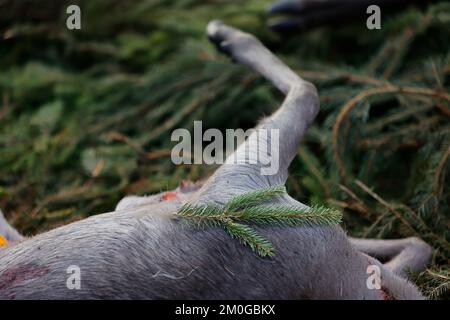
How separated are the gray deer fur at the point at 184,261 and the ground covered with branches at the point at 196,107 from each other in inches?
14.6

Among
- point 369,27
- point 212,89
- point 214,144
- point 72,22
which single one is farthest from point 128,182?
point 369,27

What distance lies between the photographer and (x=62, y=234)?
175 centimetres

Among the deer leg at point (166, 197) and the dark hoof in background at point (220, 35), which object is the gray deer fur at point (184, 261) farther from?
the dark hoof in background at point (220, 35)

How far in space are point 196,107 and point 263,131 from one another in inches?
39.6


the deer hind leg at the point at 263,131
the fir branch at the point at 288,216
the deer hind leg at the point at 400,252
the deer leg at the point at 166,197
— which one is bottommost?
the deer hind leg at the point at 400,252

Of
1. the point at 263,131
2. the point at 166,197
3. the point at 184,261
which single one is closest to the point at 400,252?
the point at 263,131

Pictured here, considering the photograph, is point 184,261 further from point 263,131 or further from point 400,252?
point 400,252

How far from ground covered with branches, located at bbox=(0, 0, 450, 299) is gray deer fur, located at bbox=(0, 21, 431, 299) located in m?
0.37

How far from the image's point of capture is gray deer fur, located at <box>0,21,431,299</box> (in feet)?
5.31

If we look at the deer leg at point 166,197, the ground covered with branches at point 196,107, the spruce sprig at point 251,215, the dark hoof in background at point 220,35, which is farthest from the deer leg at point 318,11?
the spruce sprig at point 251,215

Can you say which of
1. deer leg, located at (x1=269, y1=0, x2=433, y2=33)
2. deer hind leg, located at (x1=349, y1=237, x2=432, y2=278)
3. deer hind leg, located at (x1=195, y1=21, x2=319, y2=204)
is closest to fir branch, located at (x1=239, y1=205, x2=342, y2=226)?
deer hind leg, located at (x1=195, y1=21, x2=319, y2=204)

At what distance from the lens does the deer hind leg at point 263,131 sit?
→ 1.97 m

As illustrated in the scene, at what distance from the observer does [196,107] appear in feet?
10.4

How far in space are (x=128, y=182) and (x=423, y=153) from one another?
1227 mm
